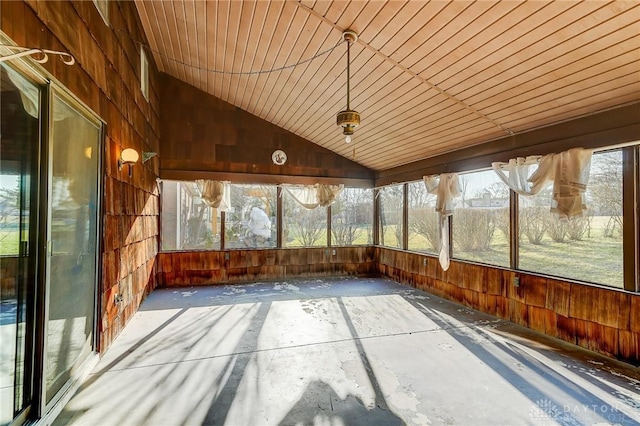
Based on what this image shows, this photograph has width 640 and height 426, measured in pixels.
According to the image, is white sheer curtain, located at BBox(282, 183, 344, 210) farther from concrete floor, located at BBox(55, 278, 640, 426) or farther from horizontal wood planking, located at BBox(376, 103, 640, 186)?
concrete floor, located at BBox(55, 278, 640, 426)

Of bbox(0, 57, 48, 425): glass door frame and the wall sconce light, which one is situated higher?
the wall sconce light

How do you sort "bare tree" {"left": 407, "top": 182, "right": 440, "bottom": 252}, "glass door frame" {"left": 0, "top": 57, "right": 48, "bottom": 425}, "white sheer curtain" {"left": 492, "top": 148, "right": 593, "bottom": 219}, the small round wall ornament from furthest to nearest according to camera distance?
the small round wall ornament
"bare tree" {"left": 407, "top": 182, "right": 440, "bottom": 252}
"white sheer curtain" {"left": 492, "top": 148, "right": 593, "bottom": 219}
"glass door frame" {"left": 0, "top": 57, "right": 48, "bottom": 425}

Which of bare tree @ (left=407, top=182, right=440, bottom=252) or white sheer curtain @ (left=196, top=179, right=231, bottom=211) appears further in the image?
white sheer curtain @ (left=196, top=179, right=231, bottom=211)

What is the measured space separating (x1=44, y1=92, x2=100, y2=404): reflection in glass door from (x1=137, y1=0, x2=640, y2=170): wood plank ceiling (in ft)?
6.79

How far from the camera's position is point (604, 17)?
2127mm

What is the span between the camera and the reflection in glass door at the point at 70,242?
→ 2066 millimetres

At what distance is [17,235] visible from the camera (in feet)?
5.72

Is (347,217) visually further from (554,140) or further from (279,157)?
(554,140)

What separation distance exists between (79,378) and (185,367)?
78 centimetres

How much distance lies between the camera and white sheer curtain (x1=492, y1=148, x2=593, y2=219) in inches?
123

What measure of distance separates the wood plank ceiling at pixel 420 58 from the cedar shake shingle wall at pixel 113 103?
0.88m

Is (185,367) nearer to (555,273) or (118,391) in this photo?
(118,391)

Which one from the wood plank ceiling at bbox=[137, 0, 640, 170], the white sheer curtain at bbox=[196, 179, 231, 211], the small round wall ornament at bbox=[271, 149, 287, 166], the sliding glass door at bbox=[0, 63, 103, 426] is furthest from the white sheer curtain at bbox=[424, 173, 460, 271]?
the sliding glass door at bbox=[0, 63, 103, 426]

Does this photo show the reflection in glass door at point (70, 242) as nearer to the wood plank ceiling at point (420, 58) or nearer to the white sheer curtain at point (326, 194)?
the wood plank ceiling at point (420, 58)
